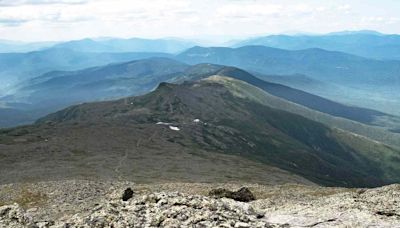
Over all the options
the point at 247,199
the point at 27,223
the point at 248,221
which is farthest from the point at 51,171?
the point at 248,221

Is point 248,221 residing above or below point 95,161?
above

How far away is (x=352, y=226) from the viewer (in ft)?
126

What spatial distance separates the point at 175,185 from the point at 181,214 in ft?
191

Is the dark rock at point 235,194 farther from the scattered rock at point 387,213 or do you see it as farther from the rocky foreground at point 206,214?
the scattered rock at point 387,213

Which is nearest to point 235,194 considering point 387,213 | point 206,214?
point 387,213

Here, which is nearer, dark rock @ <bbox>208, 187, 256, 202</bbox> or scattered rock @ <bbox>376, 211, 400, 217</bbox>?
scattered rock @ <bbox>376, 211, 400, 217</bbox>

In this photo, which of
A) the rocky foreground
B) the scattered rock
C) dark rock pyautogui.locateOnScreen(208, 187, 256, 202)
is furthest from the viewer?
dark rock pyautogui.locateOnScreen(208, 187, 256, 202)

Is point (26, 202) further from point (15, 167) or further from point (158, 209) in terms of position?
point (15, 167)

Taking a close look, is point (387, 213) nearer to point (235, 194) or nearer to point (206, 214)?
point (206, 214)

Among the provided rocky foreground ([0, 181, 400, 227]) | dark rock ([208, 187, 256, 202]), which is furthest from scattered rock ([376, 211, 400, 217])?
dark rock ([208, 187, 256, 202])

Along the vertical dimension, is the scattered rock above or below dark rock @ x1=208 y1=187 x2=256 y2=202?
above

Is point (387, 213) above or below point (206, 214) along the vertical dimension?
below

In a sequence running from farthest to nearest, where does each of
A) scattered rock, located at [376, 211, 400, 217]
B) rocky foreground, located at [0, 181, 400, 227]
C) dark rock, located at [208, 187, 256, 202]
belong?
dark rock, located at [208, 187, 256, 202] → scattered rock, located at [376, 211, 400, 217] → rocky foreground, located at [0, 181, 400, 227]

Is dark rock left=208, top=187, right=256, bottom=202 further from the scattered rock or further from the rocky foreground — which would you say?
the scattered rock
